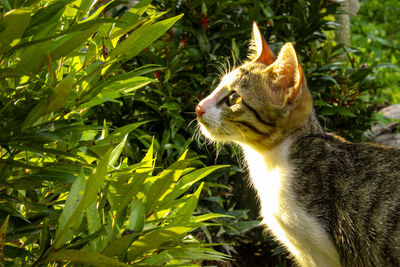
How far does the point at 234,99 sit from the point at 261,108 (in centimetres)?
17

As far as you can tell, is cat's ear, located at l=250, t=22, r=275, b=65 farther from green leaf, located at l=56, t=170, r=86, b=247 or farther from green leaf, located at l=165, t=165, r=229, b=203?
green leaf, located at l=56, t=170, r=86, b=247

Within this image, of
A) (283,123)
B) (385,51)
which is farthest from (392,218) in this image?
(385,51)

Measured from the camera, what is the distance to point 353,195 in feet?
8.90

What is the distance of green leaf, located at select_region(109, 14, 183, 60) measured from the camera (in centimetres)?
197

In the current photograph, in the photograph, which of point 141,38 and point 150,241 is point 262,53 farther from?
point 150,241

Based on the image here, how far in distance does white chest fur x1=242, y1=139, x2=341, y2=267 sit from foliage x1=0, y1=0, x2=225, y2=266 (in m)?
0.78

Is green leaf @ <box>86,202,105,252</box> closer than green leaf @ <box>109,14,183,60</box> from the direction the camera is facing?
Yes

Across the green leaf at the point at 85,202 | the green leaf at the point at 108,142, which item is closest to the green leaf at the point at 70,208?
the green leaf at the point at 85,202

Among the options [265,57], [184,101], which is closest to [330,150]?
[265,57]

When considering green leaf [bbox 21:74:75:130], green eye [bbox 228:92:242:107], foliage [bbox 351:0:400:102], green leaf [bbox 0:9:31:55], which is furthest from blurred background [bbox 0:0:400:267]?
foliage [bbox 351:0:400:102]

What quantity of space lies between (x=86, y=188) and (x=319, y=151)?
1645 mm

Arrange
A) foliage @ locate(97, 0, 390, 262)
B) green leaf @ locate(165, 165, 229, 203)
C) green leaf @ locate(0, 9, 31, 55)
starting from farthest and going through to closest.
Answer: foliage @ locate(97, 0, 390, 262), green leaf @ locate(165, 165, 229, 203), green leaf @ locate(0, 9, 31, 55)

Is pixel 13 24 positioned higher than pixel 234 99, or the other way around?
pixel 13 24

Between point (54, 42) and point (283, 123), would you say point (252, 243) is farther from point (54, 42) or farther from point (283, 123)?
point (54, 42)
